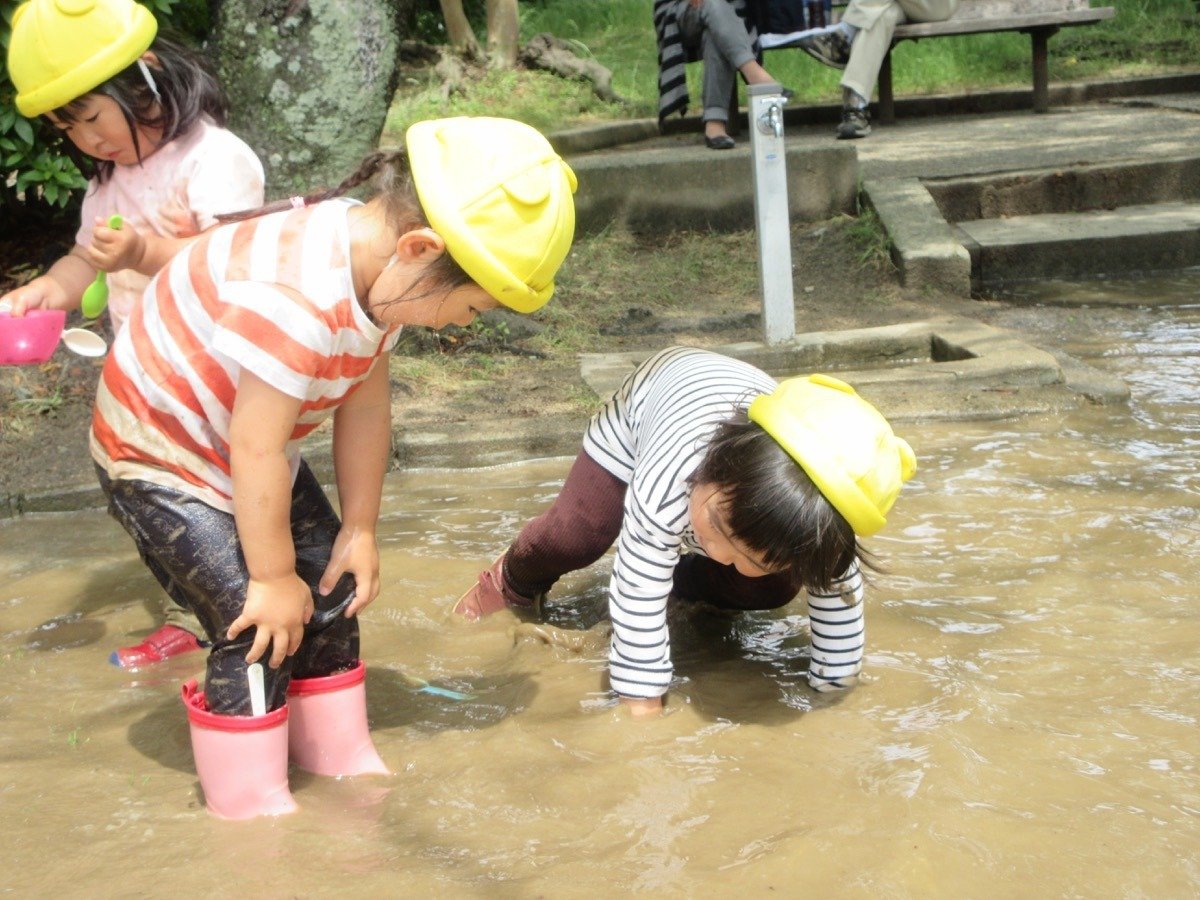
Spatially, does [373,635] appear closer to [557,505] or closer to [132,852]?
[557,505]

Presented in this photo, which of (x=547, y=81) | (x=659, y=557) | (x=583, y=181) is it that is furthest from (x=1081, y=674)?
(x=547, y=81)

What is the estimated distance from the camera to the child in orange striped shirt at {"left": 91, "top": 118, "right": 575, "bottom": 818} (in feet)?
6.35

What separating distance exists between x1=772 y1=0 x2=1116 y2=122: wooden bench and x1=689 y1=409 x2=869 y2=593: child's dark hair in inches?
259

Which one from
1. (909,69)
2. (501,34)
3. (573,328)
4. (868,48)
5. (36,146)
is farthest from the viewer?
(909,69)

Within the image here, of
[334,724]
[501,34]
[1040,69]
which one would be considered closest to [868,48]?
[1040,69]

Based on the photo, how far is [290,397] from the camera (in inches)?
77.2

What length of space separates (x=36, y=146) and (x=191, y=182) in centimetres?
260

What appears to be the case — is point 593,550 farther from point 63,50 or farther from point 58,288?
point 63,50

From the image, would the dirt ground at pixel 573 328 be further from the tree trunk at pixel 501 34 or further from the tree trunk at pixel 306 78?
the tree trunk at pixel 501 34

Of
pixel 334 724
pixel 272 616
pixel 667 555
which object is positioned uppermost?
pixel 272 616

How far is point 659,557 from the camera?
237 centimetres

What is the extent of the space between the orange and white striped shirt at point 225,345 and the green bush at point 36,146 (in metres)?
2.92

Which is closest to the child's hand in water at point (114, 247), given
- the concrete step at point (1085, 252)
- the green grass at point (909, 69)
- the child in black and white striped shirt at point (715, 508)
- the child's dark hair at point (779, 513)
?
the child in black and white striped shirt at point (715, 508)

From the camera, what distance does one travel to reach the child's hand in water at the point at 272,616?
2.04 meters
